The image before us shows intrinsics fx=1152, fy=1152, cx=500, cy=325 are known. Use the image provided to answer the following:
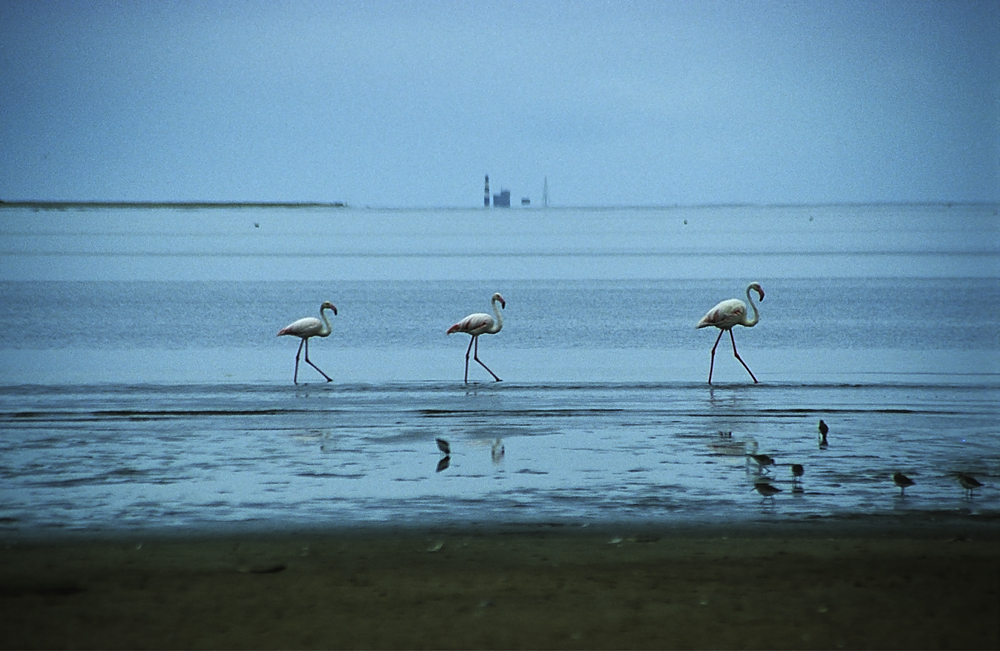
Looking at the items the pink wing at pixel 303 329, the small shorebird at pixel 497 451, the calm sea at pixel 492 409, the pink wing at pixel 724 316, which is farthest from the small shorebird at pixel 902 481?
the pink wing at pixel 303 329

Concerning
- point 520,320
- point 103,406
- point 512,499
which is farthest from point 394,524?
point 520,320

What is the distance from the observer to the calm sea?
9414 millimetres

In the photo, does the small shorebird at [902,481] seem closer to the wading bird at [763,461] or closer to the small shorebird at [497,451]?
the wading bird at [763,461]

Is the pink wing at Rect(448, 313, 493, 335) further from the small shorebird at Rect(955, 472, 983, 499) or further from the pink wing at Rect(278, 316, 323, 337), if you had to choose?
the small shorebird at Rect(955, 472, 983, 499)

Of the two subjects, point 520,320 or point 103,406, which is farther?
point 520,320

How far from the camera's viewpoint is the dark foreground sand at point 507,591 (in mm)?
6117

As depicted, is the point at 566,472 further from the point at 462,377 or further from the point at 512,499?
the point at 462,377

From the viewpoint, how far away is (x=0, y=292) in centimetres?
4119

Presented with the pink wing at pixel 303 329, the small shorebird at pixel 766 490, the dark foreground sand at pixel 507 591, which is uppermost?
the pink wing at pixel 303 329

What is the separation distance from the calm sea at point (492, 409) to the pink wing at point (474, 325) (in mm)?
930

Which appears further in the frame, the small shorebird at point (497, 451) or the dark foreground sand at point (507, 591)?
the small shorebird at point (497, 451)

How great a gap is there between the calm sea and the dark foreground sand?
0.74 m

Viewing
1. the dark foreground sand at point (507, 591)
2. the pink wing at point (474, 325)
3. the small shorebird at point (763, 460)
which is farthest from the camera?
the pink wing at point (474, 325)

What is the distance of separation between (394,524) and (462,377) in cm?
1098
